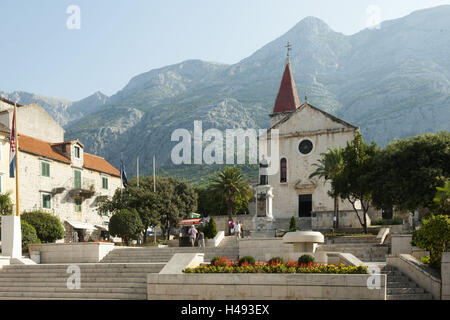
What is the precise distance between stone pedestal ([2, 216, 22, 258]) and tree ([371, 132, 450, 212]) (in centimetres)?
2254

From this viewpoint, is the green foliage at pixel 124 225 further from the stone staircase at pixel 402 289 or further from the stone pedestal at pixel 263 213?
the stone staircase at pixel 402 289

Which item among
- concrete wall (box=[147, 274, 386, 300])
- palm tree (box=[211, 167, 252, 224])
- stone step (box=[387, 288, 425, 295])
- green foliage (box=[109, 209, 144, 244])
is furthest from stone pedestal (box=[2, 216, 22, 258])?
palm tree (box=[211, 167, 252, 224])

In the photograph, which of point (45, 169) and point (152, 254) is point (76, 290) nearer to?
point (152, 254)

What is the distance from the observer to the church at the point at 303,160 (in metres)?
46.8

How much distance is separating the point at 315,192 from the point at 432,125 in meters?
91.3

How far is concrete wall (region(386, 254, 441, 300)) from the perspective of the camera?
14752 millimetres

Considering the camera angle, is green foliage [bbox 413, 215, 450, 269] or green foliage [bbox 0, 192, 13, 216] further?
green foliage [bbox 0, 192, 13, 216]

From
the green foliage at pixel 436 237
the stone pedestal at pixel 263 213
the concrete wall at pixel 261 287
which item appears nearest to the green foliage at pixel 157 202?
the stone pedestal at pixel 263 213

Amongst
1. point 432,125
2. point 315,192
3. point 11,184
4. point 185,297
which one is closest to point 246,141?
point 432,125

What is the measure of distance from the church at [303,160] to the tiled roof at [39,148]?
2101 centimetres

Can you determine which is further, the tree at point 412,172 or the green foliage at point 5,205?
the green foliage at point 5,205

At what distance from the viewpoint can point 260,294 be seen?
14531 millimetres

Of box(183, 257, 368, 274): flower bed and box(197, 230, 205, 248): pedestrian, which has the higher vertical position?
box(183, 257, 368, 274): flower bed

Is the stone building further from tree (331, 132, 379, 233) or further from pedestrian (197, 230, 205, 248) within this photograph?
tree (331, 132, 379, 233)
